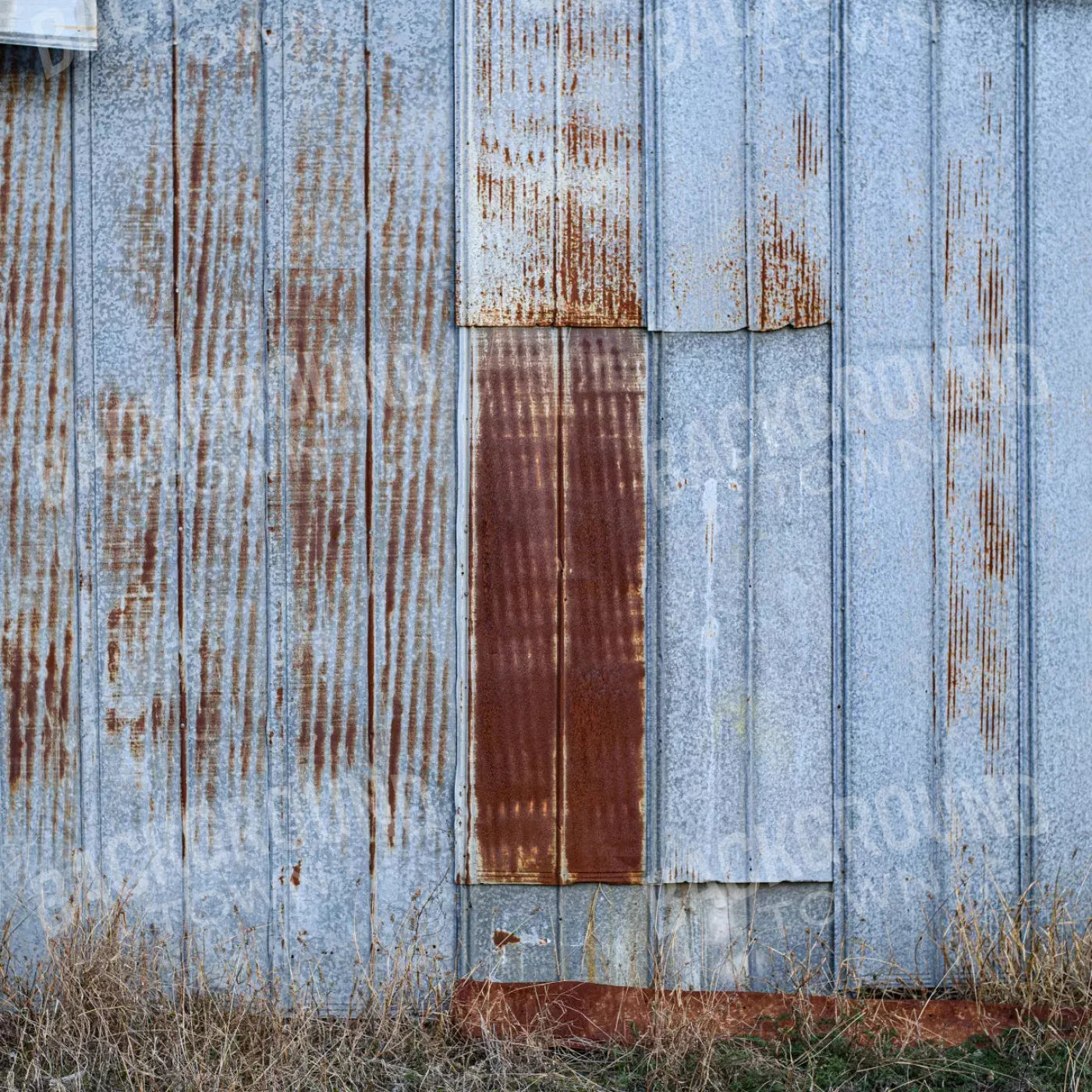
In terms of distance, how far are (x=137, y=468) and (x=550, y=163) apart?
137cm

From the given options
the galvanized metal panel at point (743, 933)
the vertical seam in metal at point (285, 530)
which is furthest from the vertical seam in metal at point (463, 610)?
the galvanized metal panel at point (743, 933)

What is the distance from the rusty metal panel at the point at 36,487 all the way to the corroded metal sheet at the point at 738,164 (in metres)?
1.59

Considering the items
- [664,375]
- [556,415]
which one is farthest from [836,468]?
[556,415]

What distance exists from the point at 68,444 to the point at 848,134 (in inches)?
89.0

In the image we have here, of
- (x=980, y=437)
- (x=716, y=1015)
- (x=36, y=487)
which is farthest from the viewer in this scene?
(x=980, y=437)

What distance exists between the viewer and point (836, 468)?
276 cm

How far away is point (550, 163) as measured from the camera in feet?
8.91

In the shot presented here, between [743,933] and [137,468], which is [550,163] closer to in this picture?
[137,468]

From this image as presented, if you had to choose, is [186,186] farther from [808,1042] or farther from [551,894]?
[808,1042]

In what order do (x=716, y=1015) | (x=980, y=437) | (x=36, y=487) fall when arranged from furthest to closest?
(x=980, y=437) → (x=36, y=487) → (x=716, y=1015)

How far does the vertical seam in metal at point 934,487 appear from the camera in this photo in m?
2.77

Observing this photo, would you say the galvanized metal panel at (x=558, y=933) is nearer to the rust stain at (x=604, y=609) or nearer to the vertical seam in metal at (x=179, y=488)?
the rust stain at (x=604, y=609)

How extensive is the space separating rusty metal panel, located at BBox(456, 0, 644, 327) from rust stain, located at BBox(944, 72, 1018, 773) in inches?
35.4

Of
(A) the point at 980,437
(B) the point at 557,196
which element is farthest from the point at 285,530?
(A) the point at 980,437
